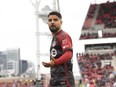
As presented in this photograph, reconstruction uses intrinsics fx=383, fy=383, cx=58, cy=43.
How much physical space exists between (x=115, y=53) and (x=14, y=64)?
78.7m

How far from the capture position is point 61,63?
13.7 ft

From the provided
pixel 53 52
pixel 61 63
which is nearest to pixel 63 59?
pixel 61 63

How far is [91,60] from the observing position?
33.3m

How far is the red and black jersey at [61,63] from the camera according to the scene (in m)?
4.23

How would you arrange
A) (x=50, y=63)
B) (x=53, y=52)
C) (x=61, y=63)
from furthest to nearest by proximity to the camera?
1. (x=53, y=52)
2. (x=61, y=63)
3. (x=50, y=63)

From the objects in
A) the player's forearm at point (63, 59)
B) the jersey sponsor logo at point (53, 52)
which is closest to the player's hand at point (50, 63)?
the player's forearm at point (63, 59)

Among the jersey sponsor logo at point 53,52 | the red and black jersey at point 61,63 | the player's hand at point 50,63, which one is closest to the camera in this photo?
the player's hand at point 50,63

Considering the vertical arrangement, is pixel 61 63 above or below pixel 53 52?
below

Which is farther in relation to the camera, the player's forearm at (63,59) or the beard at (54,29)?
the beard at (54,29)

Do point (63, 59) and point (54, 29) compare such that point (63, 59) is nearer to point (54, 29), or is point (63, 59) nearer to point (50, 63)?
point (50, 63)

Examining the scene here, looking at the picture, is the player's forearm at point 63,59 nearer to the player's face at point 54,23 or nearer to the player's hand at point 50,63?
the player's hand at point 50,63

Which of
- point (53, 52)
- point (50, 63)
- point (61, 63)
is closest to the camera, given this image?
point (50, 63)

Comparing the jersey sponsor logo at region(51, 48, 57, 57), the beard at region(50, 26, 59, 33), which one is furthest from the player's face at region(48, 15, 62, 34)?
the jersey sponsor logo at region(51, 48, 57, 57)

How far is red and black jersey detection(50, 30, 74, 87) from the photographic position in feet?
13.9
